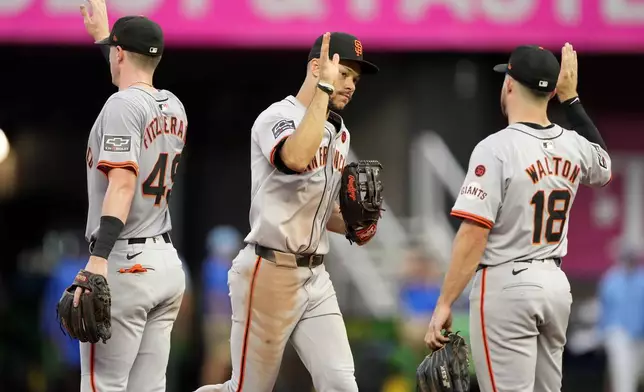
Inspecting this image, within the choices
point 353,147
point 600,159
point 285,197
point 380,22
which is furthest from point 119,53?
point 353,147

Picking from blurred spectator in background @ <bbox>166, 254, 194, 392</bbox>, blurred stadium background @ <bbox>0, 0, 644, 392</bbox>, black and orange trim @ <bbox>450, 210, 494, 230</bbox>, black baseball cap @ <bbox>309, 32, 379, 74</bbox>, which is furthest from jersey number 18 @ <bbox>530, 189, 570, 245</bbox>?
blurred spectator in background @ <bbox>166, 254, 194, 392</bbox>

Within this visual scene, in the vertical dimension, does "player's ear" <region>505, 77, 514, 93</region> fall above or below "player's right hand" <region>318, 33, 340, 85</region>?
below

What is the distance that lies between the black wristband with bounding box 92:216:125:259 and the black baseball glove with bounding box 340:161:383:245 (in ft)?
4.06

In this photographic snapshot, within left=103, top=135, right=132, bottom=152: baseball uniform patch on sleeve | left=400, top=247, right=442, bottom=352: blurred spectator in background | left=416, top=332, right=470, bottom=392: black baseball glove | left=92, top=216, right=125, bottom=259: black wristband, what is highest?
left=103, top=135, right=132, bottom=152: baseball uniform patch on sleeve

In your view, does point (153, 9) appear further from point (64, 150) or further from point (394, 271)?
point (64, 150)

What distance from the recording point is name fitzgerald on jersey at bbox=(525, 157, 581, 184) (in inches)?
221

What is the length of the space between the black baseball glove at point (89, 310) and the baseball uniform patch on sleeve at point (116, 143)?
1.85 feet

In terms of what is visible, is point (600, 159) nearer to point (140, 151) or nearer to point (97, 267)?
point (140, 151)

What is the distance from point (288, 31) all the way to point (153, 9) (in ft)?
4.21

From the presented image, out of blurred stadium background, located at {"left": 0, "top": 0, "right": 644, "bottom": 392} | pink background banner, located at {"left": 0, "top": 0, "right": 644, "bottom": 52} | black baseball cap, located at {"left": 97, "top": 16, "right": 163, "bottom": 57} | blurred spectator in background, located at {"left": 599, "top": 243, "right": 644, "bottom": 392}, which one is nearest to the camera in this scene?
black baseball cap, located at {"left": 97, "top": 16, "right": 163, "bottom": 57}

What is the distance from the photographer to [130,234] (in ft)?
18.3

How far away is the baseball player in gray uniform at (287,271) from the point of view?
575 centimetres

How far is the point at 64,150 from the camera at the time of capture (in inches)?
622

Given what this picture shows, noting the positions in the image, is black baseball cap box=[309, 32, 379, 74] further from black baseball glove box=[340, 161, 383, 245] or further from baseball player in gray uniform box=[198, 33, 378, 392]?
black baseball glove box=[340, 161, 383, 245]
